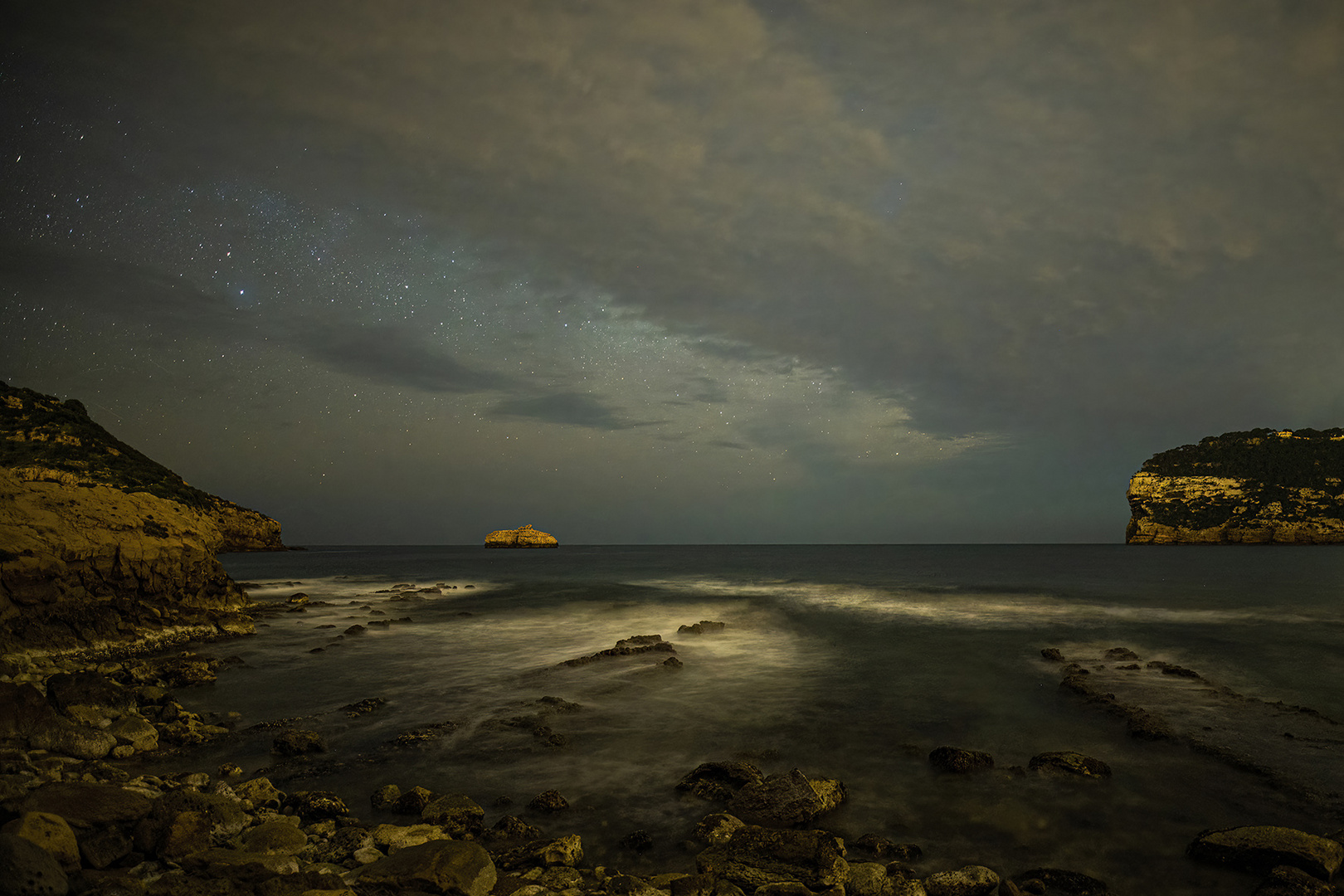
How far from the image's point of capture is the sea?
665cm

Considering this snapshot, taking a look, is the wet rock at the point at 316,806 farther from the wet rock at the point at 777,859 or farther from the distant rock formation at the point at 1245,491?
the distant rock formation at the point at 1245,491

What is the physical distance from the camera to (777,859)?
18.3ft

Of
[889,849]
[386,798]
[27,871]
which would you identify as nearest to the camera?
[27,871]

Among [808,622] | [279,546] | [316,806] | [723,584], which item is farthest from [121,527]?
[279,546]

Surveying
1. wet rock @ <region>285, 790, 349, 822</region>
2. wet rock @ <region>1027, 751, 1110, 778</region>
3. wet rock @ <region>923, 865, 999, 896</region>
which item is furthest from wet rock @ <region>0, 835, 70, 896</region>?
wet rock @ <region>1027, 751, 1110, 778</region>

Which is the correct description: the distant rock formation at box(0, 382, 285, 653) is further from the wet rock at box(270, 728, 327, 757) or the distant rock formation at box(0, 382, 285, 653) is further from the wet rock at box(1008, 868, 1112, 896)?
the wet rock at box(1008, 868, 1112, 896)

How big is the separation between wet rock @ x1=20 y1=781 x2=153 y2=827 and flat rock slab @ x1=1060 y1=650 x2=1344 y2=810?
42.0ft

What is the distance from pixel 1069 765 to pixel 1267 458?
5723 inches

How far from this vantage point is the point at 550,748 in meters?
9.13

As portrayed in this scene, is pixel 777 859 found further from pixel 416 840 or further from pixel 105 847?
pixel 105 847

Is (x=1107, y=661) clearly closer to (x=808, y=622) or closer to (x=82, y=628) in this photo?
(x=808, y=622)

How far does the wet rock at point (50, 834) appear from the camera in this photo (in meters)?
4.34

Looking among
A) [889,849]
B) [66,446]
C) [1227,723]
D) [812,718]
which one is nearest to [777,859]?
[889,849]

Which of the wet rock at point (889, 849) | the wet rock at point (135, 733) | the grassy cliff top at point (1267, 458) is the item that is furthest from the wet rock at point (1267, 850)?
the grassy cliff top at point (1267, 458)
